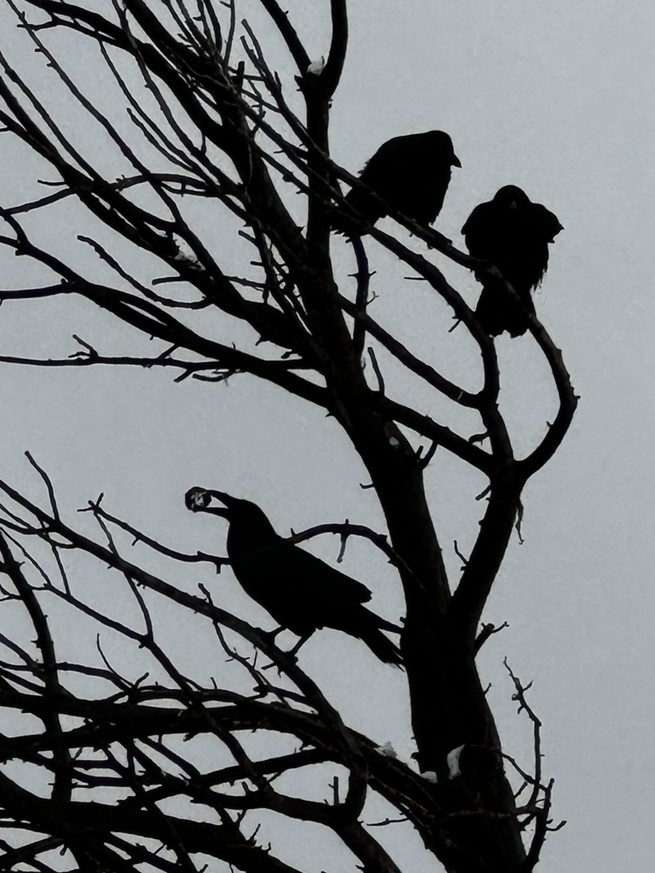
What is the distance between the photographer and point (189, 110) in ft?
11.8

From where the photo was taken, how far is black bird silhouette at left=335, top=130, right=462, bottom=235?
Answer: 6086mm

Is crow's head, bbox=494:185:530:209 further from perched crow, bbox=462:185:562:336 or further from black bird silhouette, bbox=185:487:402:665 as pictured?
black bird silhouette, bbox=185:487:402:665

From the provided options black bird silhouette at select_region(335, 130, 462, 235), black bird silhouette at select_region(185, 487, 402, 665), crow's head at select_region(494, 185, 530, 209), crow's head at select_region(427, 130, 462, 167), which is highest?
crow's head at select_region(427, 130, 462, 167)

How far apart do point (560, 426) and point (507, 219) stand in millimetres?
2550

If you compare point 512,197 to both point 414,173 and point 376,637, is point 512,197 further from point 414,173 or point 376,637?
point 376,637

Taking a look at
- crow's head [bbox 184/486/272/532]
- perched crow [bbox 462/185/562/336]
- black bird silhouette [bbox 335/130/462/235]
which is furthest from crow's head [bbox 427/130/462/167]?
crow's head [bbox 184/486/272/532]

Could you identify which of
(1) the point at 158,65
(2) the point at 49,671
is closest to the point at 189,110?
(1) the point at 158,65

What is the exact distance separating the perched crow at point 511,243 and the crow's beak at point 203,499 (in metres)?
1.45

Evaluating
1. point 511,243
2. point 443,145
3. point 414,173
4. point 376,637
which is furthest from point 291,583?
point 443,145

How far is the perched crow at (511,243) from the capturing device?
5344 millimetres

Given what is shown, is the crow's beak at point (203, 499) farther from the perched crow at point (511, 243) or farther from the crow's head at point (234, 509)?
the perched crow at point (511, 243)

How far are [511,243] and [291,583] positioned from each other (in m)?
1.99

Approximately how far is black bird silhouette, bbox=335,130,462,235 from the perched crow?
0.64 meters

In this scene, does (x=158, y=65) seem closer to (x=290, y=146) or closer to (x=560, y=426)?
(x=290, y=146)
